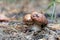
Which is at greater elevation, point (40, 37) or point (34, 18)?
point (34, 18)

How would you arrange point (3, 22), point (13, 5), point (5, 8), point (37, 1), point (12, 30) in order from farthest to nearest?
point (37, 1) → point (13, 5) → point (5, 8) → point (3, 22) → point (12, 30)

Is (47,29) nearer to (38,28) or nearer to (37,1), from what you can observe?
(38,28)

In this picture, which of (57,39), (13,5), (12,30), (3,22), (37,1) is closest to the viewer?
(57,39)

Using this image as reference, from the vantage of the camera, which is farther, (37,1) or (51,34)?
(37,1)

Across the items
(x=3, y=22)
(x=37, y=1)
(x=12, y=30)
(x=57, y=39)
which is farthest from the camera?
(x=37, y=1)

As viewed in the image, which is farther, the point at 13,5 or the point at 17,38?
the point at 13,5

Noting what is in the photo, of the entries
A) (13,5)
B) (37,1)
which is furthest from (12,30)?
(37,1)

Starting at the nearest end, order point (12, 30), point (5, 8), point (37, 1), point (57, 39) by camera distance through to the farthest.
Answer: point (57, 39), point (12, 30), point (5, 8), point (37, 1)

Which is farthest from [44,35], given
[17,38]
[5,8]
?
[5,8]

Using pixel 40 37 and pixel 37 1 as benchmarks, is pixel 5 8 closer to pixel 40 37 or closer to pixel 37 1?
pixel 37 1
